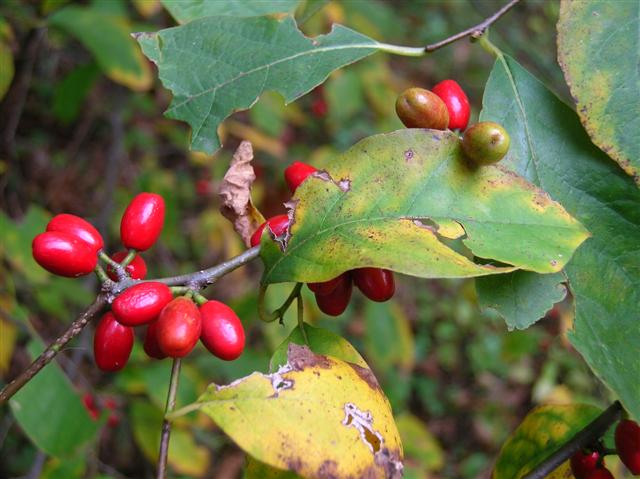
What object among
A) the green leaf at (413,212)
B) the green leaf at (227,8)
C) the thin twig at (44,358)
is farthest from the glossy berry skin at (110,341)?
the green leaf at (227,8)

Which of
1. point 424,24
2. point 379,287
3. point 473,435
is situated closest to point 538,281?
point 379,287

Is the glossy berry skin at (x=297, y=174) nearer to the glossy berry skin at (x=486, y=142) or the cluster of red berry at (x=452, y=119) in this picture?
the cluster of red berry at (x=452, y=119)

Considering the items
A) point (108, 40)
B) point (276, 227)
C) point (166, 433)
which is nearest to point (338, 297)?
point (276, 227)

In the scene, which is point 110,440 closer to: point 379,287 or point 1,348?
point 1,348

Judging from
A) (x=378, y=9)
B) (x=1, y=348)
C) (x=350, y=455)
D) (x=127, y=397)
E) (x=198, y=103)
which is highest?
(x=198, y=103)

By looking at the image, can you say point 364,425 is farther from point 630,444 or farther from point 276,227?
point 630,444

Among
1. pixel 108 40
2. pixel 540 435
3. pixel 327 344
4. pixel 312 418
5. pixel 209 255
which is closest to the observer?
pixel 312 418
